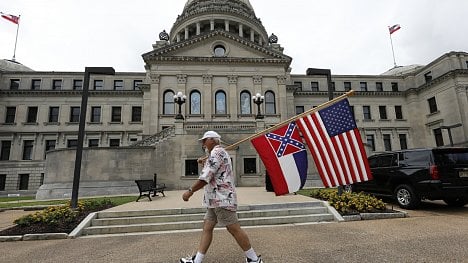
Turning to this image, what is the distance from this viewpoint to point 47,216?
740 centimetres

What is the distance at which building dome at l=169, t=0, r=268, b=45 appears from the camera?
46.4 m

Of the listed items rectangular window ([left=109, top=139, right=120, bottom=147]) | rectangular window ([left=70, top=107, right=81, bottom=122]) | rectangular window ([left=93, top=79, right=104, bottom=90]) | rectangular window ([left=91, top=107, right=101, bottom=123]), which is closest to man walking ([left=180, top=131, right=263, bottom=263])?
rectangular window ([left=109, top=139, right=120, bottom=147])

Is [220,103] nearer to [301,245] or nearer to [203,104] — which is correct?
[203,104]

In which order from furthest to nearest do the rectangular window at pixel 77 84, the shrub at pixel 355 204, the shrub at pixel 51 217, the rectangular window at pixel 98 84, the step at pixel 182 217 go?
the rectangular window at pixel 98 84 → the rectangular window at pixel 77 84 → the shrub at pixel 355 204 → the step at pixel 182 217 → the shrub at pixel 51 217

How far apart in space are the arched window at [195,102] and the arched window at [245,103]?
5388 millimetres

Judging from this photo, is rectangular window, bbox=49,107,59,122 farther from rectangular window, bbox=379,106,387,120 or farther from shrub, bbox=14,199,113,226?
rectangular window, bbox=379,106,387,120

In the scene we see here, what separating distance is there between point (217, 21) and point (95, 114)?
1099 inches

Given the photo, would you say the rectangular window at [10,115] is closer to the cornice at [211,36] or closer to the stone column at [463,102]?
the cornice at [211,36]

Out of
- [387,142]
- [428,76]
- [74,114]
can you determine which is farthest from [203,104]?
[428,76]

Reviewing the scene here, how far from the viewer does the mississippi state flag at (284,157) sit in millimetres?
5757

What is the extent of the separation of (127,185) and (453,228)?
64.7 feet

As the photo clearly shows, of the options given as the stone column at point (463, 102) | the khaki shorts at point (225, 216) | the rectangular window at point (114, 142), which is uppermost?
the stone column at point (463, 102)

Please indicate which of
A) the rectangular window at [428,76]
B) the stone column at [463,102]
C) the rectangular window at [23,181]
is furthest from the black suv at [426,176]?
the rectangular window at [23,181]

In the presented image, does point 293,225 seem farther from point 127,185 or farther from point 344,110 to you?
point 127,185
